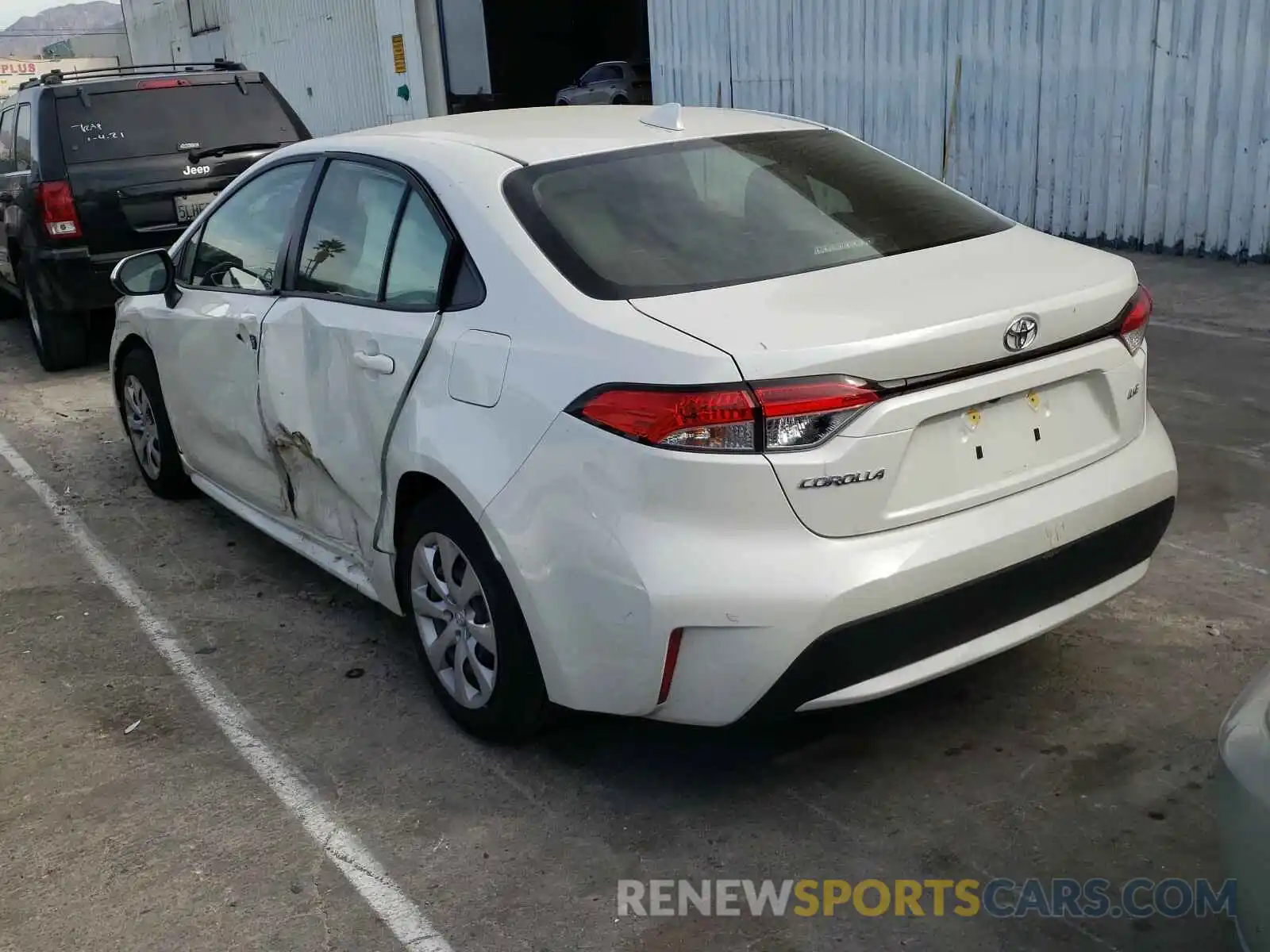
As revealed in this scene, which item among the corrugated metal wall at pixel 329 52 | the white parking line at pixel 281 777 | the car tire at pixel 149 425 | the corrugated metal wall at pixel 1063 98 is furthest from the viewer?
the corrugated metal wall at pixel 329 52

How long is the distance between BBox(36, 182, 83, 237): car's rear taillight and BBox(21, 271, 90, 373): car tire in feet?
1.99

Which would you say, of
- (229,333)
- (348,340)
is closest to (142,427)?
(229,333)

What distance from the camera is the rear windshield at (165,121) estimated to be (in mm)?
8312

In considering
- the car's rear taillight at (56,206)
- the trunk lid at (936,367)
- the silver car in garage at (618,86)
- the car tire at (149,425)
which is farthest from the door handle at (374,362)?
the silver car in garage at (618,86)

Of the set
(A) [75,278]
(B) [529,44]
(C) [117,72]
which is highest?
(C) [117,72]

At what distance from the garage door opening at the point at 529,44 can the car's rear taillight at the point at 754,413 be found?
17.6m

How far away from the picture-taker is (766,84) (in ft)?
42.1

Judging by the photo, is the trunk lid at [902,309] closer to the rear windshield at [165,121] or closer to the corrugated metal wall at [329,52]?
the rear windshield at [165,121]

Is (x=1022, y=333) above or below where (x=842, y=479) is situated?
above

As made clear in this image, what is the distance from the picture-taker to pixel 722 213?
3.49 m

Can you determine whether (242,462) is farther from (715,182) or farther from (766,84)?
(766,84)

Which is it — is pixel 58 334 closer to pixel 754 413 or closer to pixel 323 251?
pixel 323 251

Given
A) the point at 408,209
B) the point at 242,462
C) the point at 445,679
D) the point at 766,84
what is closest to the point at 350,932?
the point at 445,679

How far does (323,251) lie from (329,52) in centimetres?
1932
